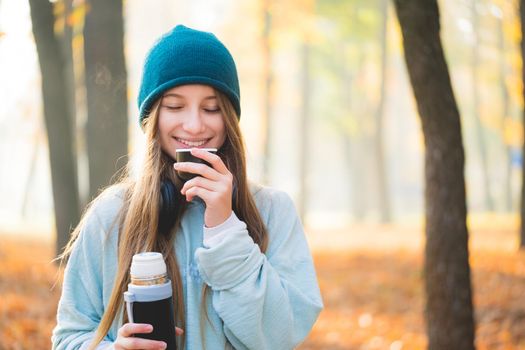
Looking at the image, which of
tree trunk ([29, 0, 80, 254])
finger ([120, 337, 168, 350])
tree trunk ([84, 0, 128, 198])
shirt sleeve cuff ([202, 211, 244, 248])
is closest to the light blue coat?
shirt sleeve cuff ([202, 211, 244, 248])

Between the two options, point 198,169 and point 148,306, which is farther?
point 198,169

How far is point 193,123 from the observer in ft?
7.07

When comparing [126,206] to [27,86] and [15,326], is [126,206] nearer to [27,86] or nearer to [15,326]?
[15,326]

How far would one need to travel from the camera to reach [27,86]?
20.8 meters

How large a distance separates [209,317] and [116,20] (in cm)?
468

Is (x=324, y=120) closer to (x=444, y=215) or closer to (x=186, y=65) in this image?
(x=444, y=215)

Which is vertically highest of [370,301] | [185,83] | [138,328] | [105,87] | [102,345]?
[105,87]

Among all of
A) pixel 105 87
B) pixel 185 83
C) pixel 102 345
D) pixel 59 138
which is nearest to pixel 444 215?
pixel 185 83

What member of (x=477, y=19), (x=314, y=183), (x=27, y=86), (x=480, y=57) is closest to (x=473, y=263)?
(x=27, y=86)

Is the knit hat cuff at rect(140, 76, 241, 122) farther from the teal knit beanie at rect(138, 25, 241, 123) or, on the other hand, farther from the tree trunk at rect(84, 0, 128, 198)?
the tree trunk at rect(84, 0, 128, 198)

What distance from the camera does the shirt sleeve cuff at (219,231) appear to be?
1933 millimetres

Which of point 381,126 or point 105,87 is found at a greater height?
point 105,87

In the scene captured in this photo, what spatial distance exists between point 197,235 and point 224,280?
0.31 m

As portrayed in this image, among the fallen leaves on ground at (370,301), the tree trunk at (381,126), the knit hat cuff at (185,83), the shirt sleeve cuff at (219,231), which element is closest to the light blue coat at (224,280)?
the shirt sleeve cuff at (219,231)
